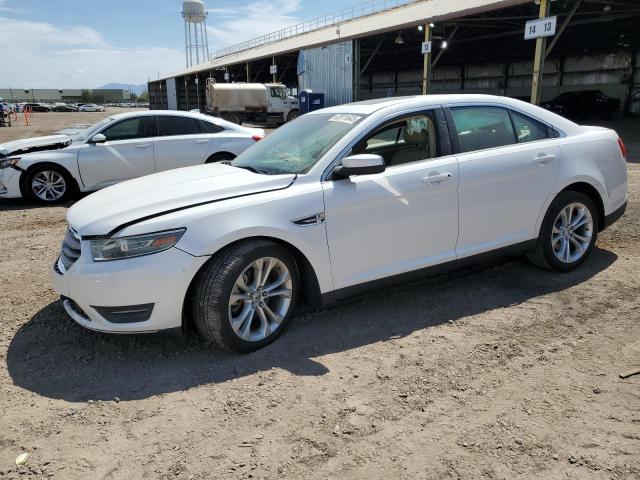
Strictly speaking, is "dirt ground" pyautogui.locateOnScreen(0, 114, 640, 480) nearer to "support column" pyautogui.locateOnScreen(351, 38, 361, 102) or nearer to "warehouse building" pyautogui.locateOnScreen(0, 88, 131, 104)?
"support column" pyautogui.locateOnScreen(351, 38, 361, 102)

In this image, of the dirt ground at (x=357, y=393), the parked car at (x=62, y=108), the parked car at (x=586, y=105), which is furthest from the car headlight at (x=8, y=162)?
the parked car at (x=62, y=108)

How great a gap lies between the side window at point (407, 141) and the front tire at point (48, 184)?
6.27 m

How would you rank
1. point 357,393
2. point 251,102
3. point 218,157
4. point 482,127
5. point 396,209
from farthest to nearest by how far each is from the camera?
point 251,102
point 218,157
point 482,127
point 396,209
point 357,393

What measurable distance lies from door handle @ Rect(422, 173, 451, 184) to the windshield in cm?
67

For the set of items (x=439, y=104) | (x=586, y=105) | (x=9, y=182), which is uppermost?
(x=586, y=105)

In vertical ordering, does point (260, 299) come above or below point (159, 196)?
below

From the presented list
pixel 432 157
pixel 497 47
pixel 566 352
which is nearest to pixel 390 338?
pixel 566 352

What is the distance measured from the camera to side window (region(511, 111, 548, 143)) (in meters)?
4.36

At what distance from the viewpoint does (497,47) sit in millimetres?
33188

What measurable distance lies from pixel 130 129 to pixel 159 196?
5.67 meters

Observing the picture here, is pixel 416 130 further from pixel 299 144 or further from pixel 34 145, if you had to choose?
pixel 34 145

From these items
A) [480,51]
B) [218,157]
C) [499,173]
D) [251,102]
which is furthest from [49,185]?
[480,51]

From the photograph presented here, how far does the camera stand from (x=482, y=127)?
4.19 metres

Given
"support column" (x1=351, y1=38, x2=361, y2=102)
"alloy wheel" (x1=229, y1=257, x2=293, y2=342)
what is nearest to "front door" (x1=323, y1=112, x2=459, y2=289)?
"alloy wheel" (x1=229, y1=257, x2=293, y2=342)
